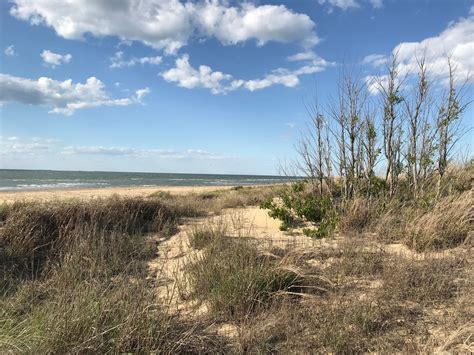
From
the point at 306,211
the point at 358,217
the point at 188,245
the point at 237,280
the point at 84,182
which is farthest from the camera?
the point at 84,182

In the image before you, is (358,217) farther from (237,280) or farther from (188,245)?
(237,280)

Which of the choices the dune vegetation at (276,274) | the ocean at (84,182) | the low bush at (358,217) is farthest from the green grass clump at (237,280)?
the ocean at (84,182)

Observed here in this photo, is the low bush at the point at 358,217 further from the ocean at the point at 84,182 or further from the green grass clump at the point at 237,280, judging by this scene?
the ocean at the point at 84,182

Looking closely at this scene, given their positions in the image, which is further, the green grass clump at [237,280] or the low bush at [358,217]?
the low bush at [358,217]

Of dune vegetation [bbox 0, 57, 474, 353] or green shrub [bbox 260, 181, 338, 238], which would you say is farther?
green shrub [bbox 260, 181, 338, 238]

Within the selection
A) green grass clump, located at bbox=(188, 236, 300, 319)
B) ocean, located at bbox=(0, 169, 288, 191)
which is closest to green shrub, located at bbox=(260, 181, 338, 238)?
green grass clump, located at bbox=(188, 236, 300, 319)

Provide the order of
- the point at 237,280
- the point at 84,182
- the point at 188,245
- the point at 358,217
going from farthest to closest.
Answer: the point at 84,182 → the point at 358,217 → the point at 188,245 → the point at 237,280

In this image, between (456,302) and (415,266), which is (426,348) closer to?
(456,302)

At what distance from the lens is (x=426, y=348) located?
10.5ft

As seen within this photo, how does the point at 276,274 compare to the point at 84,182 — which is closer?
the point at 276,274

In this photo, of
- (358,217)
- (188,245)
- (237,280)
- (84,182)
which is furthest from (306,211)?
(84,182)

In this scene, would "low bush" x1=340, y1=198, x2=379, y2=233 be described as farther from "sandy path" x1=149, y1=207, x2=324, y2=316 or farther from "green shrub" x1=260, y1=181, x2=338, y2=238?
"sandy path" x1=149, y1=207, x2=324, y2=316

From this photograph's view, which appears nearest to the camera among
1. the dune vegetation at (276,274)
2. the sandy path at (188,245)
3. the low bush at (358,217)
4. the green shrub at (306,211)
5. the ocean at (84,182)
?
the dune vegetation at (276,274)

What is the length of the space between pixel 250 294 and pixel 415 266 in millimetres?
2393
